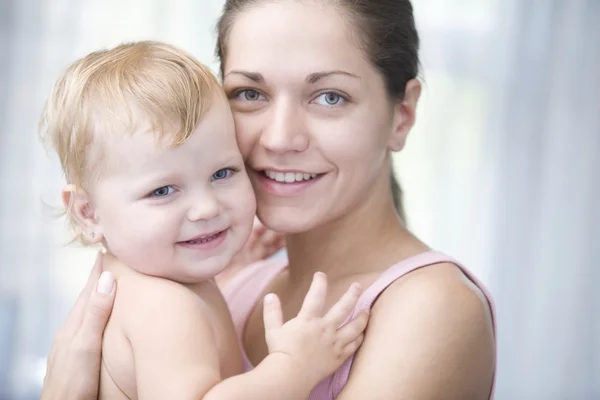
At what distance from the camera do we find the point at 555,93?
429 centimetres

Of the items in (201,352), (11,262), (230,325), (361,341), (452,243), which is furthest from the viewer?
(452,243)

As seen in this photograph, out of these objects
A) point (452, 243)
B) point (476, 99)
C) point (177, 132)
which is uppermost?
point (177, 132)

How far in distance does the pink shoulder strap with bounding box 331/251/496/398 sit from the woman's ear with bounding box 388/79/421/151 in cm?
28

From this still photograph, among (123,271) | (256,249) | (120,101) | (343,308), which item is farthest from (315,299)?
(256,249)

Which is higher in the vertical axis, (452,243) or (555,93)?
(555,93)

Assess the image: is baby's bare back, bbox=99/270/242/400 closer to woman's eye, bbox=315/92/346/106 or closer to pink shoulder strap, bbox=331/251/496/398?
pink shoulder strap, bbox=331/251/496/398

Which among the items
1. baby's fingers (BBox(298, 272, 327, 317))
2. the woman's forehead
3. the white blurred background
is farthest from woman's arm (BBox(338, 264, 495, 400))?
the white blurred background

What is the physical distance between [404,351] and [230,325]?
0.40m

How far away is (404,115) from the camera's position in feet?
5.71

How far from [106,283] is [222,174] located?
292 mm

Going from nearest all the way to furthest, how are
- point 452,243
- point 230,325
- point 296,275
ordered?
point 230,325 → point 296,275 → point 452,243

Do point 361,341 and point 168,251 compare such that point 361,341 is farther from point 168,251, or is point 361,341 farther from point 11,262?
point 11,262

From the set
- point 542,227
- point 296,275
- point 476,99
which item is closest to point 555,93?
point 476,99

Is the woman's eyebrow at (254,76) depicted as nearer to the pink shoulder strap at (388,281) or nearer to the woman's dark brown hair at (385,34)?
the woman's dark brown hair at (385,34)
